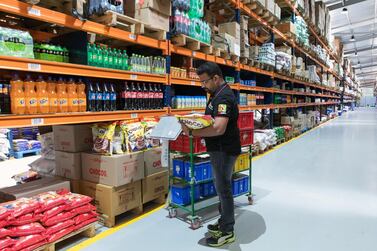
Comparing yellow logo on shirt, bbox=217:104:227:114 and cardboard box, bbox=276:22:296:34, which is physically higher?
cardboard box, bbox=276:22:296:34

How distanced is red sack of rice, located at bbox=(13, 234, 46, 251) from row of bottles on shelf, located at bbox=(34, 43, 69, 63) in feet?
5.80

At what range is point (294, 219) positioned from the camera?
11.8 ft

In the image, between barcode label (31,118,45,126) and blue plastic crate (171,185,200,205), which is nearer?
barcode label (31,118,45,126)

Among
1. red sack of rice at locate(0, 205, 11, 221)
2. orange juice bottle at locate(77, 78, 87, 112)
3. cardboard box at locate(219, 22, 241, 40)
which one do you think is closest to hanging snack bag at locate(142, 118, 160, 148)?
orange juice bottle at locate(77, 78, 87, 112)

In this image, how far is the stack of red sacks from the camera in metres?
2.55

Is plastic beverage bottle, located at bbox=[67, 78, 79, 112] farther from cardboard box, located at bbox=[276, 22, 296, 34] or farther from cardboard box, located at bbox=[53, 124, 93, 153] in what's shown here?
cardboard box, located at bbox=[276, 22, 296, 34]

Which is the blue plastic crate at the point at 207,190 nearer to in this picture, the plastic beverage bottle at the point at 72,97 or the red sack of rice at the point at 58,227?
the red sack of rice at the point at 58,227

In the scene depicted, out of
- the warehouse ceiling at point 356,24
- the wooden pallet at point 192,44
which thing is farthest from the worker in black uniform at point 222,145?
the warehouse ceiling at point 356,24

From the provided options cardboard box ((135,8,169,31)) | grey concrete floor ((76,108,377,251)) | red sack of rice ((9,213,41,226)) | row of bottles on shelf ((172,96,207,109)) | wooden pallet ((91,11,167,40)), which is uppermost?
cardboard box ((135,8,169,31))

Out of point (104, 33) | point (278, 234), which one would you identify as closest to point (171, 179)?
point (278, 234)

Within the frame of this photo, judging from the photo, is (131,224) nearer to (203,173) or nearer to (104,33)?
(203,173)

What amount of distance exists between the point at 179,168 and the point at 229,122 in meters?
1.13

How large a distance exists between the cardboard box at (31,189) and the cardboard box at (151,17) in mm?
2352

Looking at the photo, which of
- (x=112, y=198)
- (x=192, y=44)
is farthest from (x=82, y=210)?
(x=192, y=44)
